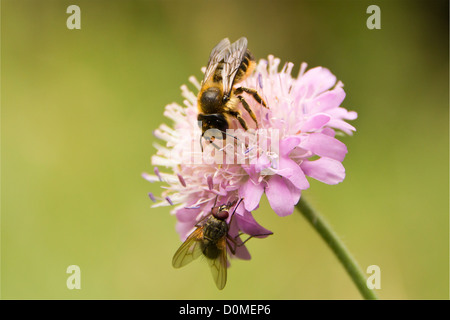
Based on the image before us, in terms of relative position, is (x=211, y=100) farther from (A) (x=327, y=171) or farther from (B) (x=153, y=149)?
(B) (x=153, y=149)

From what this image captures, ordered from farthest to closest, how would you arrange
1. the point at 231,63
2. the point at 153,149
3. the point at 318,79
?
the point at 153,149 < the point at 318,79 < the point at 231,63

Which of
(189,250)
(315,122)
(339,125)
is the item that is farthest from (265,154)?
(189,250)

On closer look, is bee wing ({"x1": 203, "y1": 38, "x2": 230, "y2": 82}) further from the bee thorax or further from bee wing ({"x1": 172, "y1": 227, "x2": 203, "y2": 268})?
bee wing ({"x1": 172, "y1": 227, "x2": 203, "y2": 268})

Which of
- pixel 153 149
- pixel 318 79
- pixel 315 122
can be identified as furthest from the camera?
pixel 153 149

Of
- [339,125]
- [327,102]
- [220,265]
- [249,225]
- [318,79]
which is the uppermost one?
[318,79]

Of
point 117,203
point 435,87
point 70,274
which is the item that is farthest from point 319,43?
point 70,274

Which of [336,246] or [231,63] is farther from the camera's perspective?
[231,63]
